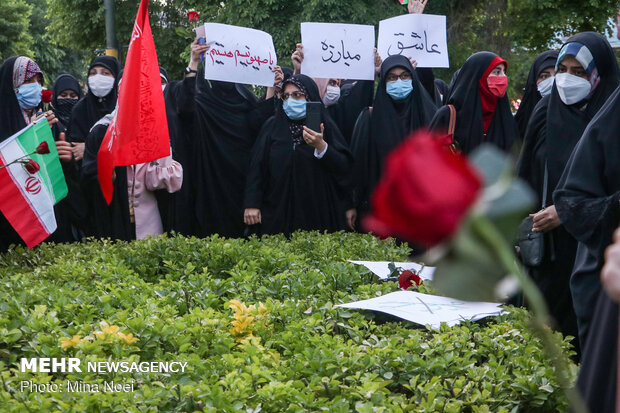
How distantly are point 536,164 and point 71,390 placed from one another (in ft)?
9.72

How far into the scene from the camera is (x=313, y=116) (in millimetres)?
5500

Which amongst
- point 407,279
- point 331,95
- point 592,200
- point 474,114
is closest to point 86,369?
point 407,279

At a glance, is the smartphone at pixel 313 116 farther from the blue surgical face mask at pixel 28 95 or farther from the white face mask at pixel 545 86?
the blue surgical face mask at pixel 28 95

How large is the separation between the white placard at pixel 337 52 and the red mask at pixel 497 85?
5.13 feet

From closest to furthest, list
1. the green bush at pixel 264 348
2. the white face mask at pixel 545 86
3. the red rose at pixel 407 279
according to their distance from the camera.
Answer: the green bush at pixel 264 348 < the red rose at pixel 407 279 < the white face mask at pixel 545 86

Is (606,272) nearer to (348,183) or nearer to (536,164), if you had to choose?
(536,164)

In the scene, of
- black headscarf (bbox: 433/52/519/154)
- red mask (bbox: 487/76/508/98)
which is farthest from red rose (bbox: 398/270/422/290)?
red mask (bbox: 487/76/508/98)

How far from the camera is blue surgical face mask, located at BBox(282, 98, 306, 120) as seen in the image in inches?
234

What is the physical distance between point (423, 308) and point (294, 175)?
3.58 m

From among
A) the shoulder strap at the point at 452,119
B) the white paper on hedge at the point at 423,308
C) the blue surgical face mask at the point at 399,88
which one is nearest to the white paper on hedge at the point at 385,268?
the white paper on hedge at the point at 423,308

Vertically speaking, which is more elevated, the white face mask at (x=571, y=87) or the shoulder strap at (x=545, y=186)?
the white face mask at (x=571, y=87)

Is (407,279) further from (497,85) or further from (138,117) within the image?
(138,117)

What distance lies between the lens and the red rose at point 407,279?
298 cm

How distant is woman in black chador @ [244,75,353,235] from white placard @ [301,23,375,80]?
223 millimetres
